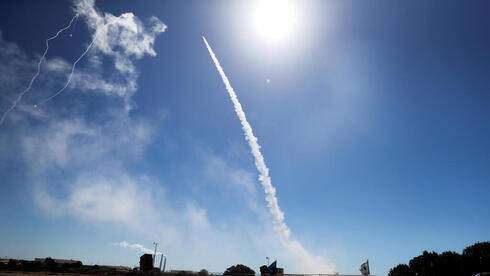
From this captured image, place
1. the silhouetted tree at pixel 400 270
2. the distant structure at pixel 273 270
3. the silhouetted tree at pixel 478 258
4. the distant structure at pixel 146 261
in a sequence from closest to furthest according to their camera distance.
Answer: the distant structure at pixel 273 270 → the distant structure at pixel 146 261 → the silhouetted tree at pixel 478 258 → the silhouetted tree at pixel 400 270

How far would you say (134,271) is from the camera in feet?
103

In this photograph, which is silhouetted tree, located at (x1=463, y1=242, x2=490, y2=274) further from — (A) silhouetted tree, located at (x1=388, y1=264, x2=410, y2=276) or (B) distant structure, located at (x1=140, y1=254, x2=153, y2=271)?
(B) distant structure, located at (x1=140, y1=254, x2=153, y2=271)

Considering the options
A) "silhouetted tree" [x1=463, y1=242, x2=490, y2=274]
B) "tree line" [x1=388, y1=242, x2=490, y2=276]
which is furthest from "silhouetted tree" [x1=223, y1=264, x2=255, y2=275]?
"silhouetted tree" [x1=463, y1=242, x2=490, y2=274]

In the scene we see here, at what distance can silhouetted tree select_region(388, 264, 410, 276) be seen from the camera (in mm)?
54831

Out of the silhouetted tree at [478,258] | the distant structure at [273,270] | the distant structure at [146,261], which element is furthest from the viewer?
the silhouetted tree at [478,258]

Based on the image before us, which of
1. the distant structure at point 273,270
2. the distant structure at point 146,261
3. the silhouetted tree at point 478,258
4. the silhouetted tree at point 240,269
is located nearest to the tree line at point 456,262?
the silhouetted tree at point 478,258

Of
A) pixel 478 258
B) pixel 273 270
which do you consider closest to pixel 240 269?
pixel 478 258

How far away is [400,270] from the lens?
183 ft

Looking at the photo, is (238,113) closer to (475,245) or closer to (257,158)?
(257,158)

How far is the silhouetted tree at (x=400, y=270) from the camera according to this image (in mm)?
54831

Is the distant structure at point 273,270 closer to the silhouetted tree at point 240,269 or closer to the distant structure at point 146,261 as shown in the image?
the distant structure at point 146,261

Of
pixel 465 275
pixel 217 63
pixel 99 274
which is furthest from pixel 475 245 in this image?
pixel 99 274

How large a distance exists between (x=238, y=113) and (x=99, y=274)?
29.7 m

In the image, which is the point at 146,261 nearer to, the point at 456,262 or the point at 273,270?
the point at 273,270
